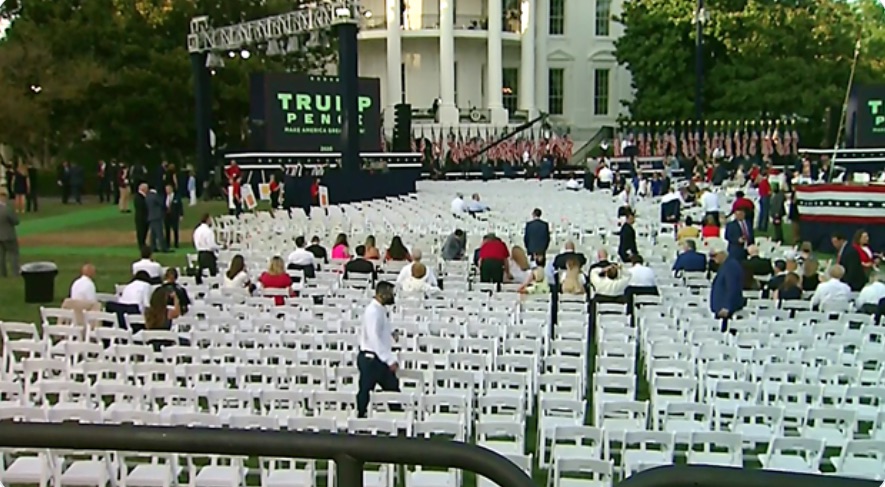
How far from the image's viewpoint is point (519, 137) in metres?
52.2

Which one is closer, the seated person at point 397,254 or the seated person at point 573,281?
the seated person at point 573,281

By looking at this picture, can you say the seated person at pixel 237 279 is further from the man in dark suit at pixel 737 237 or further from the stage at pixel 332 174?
the stage at pixel 332 174

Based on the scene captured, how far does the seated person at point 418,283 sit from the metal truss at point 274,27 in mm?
15802

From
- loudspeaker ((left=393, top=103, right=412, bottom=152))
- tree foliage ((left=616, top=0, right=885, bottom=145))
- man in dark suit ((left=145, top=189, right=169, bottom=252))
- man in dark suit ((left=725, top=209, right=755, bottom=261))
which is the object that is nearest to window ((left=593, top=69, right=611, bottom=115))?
tree foliage ((left=616, top=0, right=885, bottom=145))

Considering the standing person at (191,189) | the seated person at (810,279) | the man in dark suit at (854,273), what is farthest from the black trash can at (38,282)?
the standing person at (191,189)

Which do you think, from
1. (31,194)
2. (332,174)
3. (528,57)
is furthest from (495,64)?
(31,194)

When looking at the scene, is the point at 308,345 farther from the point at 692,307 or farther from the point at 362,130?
the point at 362,130

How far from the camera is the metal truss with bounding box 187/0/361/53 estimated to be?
28.6m

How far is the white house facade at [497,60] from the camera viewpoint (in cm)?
5766

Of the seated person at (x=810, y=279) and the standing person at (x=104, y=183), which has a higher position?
the standing person at (x=104, y=183)

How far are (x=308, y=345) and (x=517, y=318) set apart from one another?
271 cm

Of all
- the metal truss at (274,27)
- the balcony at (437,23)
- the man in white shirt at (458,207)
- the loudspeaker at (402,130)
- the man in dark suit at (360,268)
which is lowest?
the man in dark suit at (360,268)

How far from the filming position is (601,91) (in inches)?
2495

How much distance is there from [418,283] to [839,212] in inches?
540
